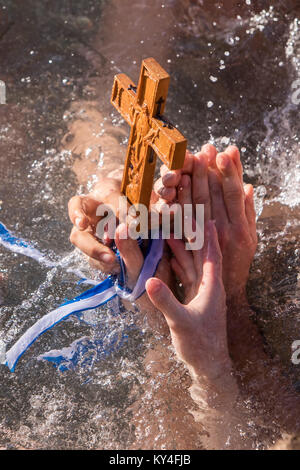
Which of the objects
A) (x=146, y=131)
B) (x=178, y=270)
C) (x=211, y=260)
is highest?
(x=146, y=131)

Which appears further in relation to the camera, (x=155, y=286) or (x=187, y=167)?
(x=187, y=167)

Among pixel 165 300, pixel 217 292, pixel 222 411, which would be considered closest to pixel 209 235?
pixel 217 292

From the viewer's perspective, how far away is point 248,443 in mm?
1153

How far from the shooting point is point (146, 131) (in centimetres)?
112

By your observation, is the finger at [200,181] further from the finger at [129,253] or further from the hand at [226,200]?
the finger at [129,253]

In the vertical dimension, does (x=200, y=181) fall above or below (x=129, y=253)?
above

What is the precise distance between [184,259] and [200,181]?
174mm

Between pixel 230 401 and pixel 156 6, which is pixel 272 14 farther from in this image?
pixel 230 401

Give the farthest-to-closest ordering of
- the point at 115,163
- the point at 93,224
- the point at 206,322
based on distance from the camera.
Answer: the point at 115,163 → the point at 93,224 → the point at 206,322

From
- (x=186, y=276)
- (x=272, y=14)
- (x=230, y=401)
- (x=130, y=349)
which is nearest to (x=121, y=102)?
(x=186, y=276)

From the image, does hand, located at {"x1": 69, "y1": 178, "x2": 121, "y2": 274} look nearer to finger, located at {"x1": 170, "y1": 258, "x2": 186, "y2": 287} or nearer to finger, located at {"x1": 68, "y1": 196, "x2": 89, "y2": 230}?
finger, located at {"x1": 68, "y1": 196, "x2": 89, "y2": 230}

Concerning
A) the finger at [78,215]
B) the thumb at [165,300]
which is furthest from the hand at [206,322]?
the finger at [78,215]

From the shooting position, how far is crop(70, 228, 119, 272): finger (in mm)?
1271

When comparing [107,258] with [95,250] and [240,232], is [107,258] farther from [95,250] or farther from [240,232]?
A: [240,232]
